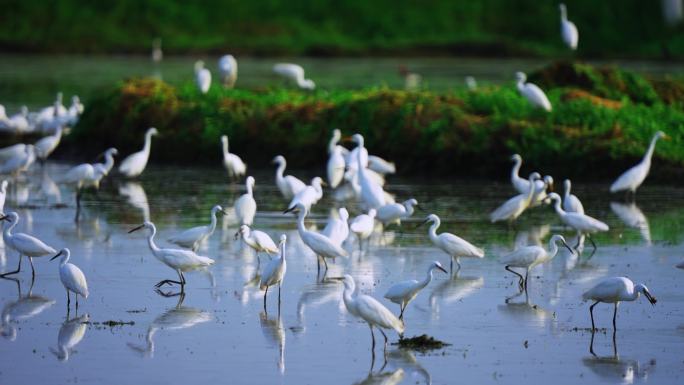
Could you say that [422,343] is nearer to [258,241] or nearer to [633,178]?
[258,241]

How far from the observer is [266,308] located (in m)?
13.9

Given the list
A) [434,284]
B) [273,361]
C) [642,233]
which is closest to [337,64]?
[642,233]

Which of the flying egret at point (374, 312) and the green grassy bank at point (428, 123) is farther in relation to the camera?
the green grassy bank at point (428, 123)

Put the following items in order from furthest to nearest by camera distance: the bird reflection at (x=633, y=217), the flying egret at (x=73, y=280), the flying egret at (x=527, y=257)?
the bird reflection at (x=633, y=217), the flying egret at (x=527, y=257), the flying egret at (x=73, y=280)

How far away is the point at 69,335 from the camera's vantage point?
1247cm

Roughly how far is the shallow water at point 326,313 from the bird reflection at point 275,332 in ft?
0.07

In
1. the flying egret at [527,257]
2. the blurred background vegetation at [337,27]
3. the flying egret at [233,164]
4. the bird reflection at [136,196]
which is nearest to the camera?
the flying egret at [527,257]

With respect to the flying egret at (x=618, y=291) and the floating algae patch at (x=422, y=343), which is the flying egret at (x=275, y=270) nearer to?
the floating algae patch at (x=422, y=343)

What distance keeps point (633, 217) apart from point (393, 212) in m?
4.38

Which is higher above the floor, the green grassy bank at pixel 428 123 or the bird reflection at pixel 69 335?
the green grassy bank at pixel 428 123

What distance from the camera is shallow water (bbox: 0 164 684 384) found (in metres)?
11.4

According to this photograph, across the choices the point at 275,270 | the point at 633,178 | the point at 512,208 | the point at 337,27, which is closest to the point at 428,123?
the point at 633,178

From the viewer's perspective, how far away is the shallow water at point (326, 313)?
449 inches

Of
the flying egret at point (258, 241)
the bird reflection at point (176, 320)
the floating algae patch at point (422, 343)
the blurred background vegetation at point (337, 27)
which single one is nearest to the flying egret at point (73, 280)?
the bird reflection at point (176, 320)
